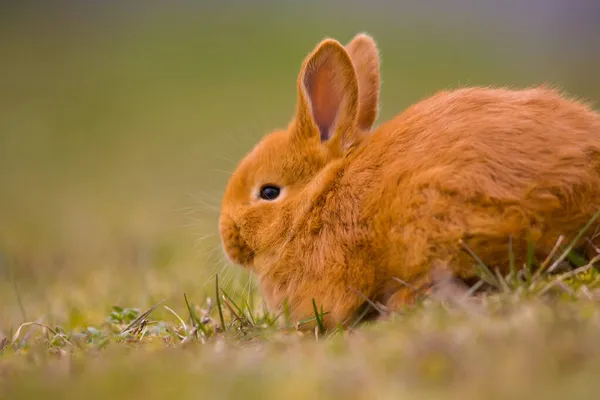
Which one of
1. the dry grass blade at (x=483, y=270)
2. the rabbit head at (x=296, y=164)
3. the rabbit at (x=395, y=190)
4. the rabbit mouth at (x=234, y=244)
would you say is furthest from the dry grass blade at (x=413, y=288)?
the rabbit mouth at (x=234, y=244)

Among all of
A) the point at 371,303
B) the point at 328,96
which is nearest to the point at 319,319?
the point at 371,303

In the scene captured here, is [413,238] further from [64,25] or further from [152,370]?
[64,25]

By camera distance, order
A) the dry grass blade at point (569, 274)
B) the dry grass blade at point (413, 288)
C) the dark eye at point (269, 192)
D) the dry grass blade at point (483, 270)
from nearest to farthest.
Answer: the dry grass blade at point (569, 274) < the dry grass blade at point (483, 270) < the dry grass blade at point (413, 288) < the dark eye at point (269, 192)

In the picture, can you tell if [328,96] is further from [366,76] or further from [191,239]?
[191,239]

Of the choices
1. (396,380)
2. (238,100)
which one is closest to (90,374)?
(396,380)

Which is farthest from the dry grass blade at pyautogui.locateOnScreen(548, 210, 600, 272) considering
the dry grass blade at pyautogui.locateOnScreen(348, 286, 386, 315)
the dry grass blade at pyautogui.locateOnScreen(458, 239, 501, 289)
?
the dry grass blade at pyautogui.locateOnScreen(348, 286, 386, 315)

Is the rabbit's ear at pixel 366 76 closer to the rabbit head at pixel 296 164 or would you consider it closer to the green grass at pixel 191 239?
the rabbit head at pixel 296 164
